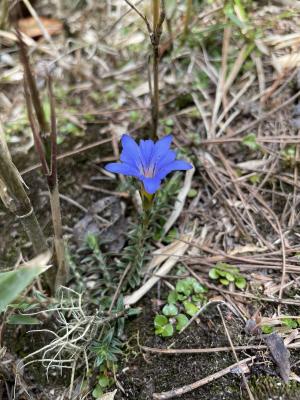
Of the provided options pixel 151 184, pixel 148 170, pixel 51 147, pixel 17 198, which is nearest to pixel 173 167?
pixel 151 184

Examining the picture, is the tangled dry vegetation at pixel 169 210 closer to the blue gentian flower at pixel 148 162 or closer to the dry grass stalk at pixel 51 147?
the dry grass stalk at pixel 51 147

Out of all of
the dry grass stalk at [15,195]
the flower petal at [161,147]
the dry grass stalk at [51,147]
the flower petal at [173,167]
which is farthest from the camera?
the flower petal at [161,147]

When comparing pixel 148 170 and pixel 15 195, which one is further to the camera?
pixel 148 170

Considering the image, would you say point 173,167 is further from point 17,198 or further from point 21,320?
point 21,320

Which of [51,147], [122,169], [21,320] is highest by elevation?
[51,147]

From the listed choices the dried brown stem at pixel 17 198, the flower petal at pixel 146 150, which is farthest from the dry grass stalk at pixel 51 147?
the flower petal at pixel 146 150

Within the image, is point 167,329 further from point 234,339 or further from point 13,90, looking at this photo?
point 13,90
